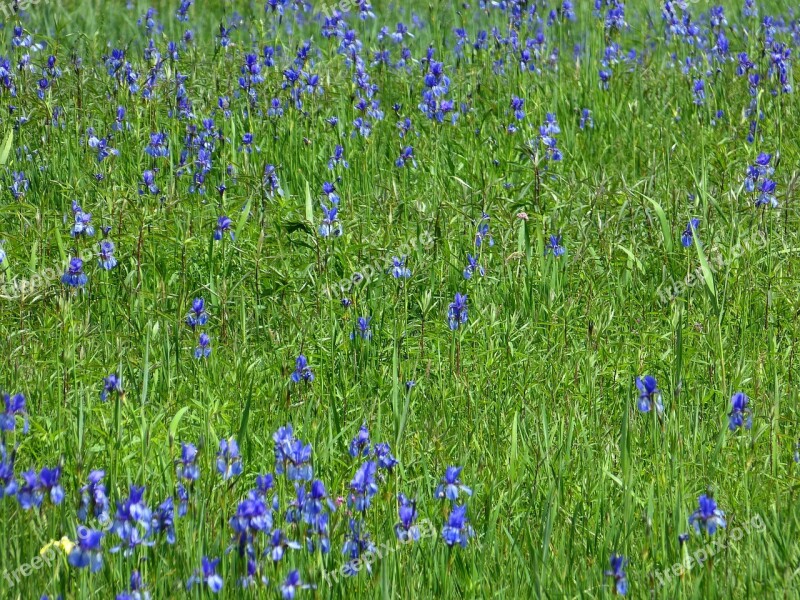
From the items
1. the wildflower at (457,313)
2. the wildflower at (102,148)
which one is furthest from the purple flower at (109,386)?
the wildflower at (102,148)

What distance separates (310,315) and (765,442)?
5.20ft

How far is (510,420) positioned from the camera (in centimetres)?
329

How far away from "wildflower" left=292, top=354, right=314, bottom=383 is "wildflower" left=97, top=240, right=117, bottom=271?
32.0 inches

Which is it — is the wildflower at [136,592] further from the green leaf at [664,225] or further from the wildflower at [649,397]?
the green leaf at [664,225]

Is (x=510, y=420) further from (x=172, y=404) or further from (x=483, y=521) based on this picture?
(x=172, y=404)

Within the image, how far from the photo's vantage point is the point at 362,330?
361cm

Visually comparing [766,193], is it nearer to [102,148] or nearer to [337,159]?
[337,159]

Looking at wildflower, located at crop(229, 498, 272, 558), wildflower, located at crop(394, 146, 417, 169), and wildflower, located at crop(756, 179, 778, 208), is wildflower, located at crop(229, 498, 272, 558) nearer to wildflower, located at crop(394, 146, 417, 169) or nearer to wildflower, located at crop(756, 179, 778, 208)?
wildflower, located at crop(756, 179, 778, 208)

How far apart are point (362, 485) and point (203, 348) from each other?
49.2 inches

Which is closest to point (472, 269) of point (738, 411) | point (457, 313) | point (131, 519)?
point (457, 313)

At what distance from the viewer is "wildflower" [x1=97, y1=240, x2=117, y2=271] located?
372 cm

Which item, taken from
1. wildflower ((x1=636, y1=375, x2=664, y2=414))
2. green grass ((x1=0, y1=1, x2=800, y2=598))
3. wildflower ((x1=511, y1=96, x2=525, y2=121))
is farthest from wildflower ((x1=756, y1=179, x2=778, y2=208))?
wildflower ((x1=636, y1=375, x2=664, y2=414))

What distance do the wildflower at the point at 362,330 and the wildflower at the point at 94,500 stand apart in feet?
4.31

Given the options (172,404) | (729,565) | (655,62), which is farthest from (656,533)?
(655,62)
